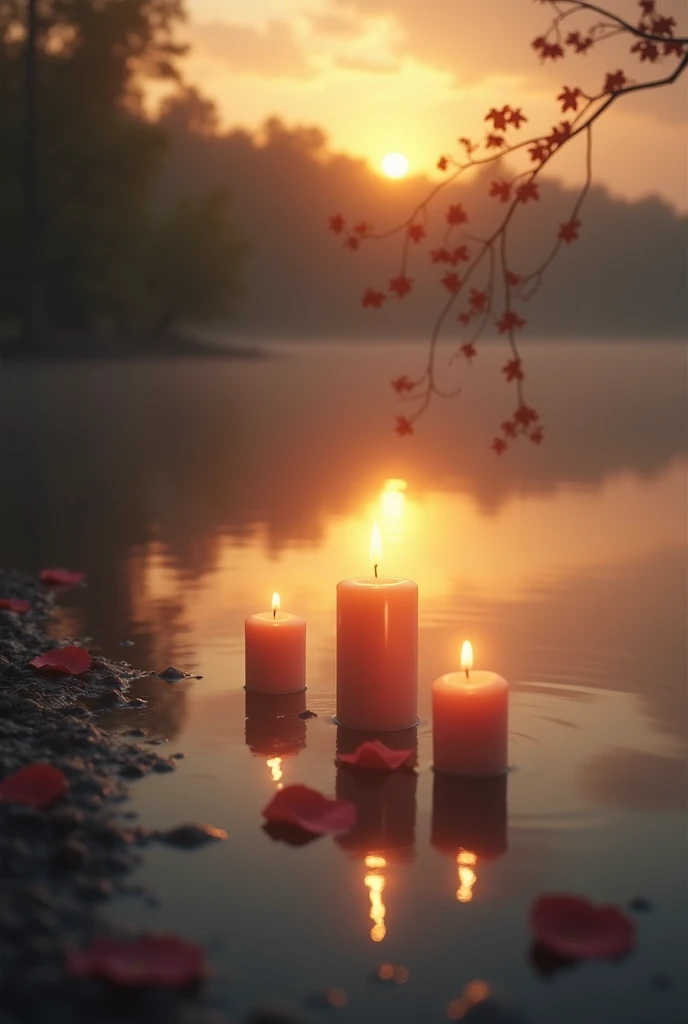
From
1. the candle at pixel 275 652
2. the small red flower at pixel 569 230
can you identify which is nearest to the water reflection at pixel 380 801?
the candle at pixel 275 652

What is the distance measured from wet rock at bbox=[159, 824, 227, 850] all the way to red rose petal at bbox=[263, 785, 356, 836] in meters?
0.09

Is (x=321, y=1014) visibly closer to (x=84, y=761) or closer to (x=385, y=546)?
(x=84, y=761)

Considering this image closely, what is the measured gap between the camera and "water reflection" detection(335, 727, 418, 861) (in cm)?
215

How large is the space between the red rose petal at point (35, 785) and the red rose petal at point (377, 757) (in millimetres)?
525

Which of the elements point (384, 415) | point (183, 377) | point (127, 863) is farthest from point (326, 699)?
point (183, 377)

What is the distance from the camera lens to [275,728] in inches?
109

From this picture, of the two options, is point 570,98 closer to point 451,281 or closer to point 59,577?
point 451,281

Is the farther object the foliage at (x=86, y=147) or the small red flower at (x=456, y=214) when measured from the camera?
the foliage at (x=86, y=147)

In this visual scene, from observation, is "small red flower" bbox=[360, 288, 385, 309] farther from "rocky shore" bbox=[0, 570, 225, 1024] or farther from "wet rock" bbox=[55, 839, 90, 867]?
"wet rock" bbox=[55, 839, 90, 867]

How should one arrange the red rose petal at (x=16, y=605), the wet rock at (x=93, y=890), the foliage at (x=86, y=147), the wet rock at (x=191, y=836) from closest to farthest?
the wet rock at (x=93, y=890) < the wet rock at (x=191, y=836) < the red rose petal at (x=16, y=605) < the foliage at (x=86, y=147)

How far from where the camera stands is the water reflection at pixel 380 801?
7.05 ft

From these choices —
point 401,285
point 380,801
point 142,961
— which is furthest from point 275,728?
point 142,961

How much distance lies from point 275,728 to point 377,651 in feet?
0.93

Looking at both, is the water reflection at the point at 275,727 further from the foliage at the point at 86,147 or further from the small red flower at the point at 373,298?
the foliage at the point at 86,147
